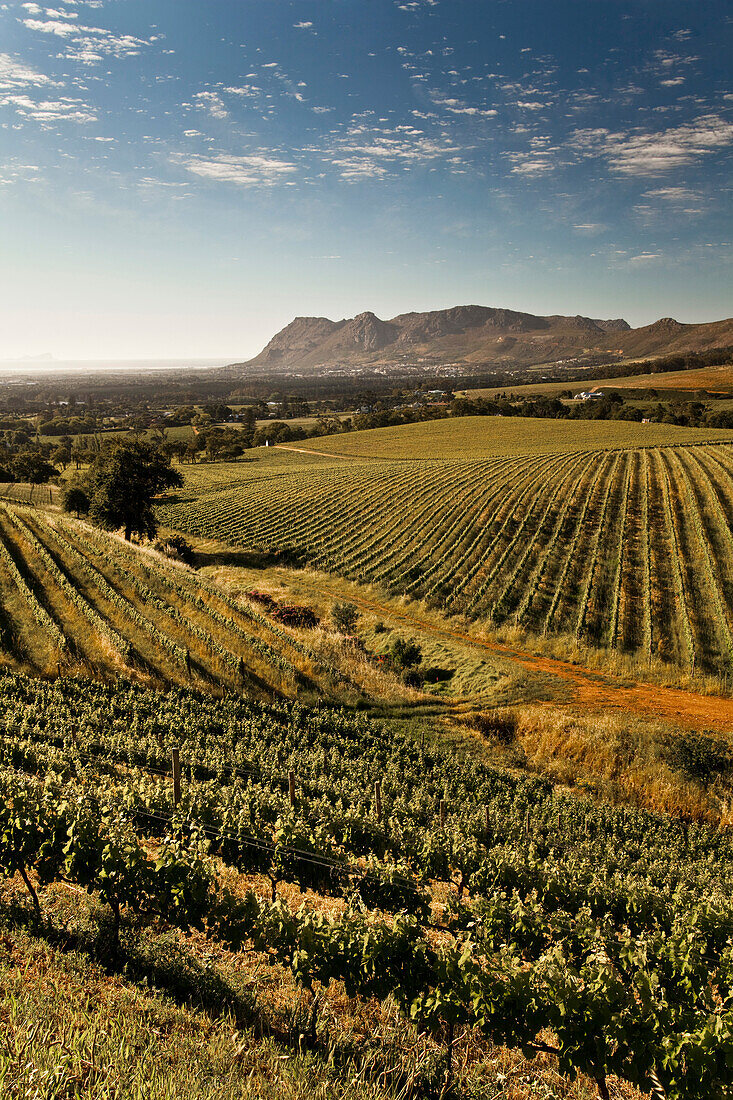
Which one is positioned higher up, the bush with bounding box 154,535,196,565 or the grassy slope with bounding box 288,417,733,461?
the grassy slope with bounding box 288,417,733,461

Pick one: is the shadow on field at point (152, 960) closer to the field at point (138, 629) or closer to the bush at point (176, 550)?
the field at point (138, 629)

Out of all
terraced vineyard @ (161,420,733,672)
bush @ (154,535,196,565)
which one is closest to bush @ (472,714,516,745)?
terraced vineyard @ (161,420,733,672)

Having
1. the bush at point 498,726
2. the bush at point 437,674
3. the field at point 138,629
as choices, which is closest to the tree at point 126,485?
the field at point 138,629

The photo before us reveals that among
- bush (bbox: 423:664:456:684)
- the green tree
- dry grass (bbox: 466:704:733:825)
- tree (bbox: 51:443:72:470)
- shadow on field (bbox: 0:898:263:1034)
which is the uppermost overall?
tree (bbox: 51:443:72:470)

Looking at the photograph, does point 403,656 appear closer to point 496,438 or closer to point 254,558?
point 254,558

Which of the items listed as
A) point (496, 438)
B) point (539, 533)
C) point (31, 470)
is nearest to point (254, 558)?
point (539, 533)

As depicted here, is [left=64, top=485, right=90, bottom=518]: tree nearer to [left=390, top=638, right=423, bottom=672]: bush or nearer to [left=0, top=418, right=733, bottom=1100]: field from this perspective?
[left=0, top=418, right=733, bottom=1100]: field

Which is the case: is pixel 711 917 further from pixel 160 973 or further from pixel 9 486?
pixel 9 486

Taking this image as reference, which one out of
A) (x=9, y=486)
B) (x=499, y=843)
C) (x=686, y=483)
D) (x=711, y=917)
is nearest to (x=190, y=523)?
(x=9, y=486)
